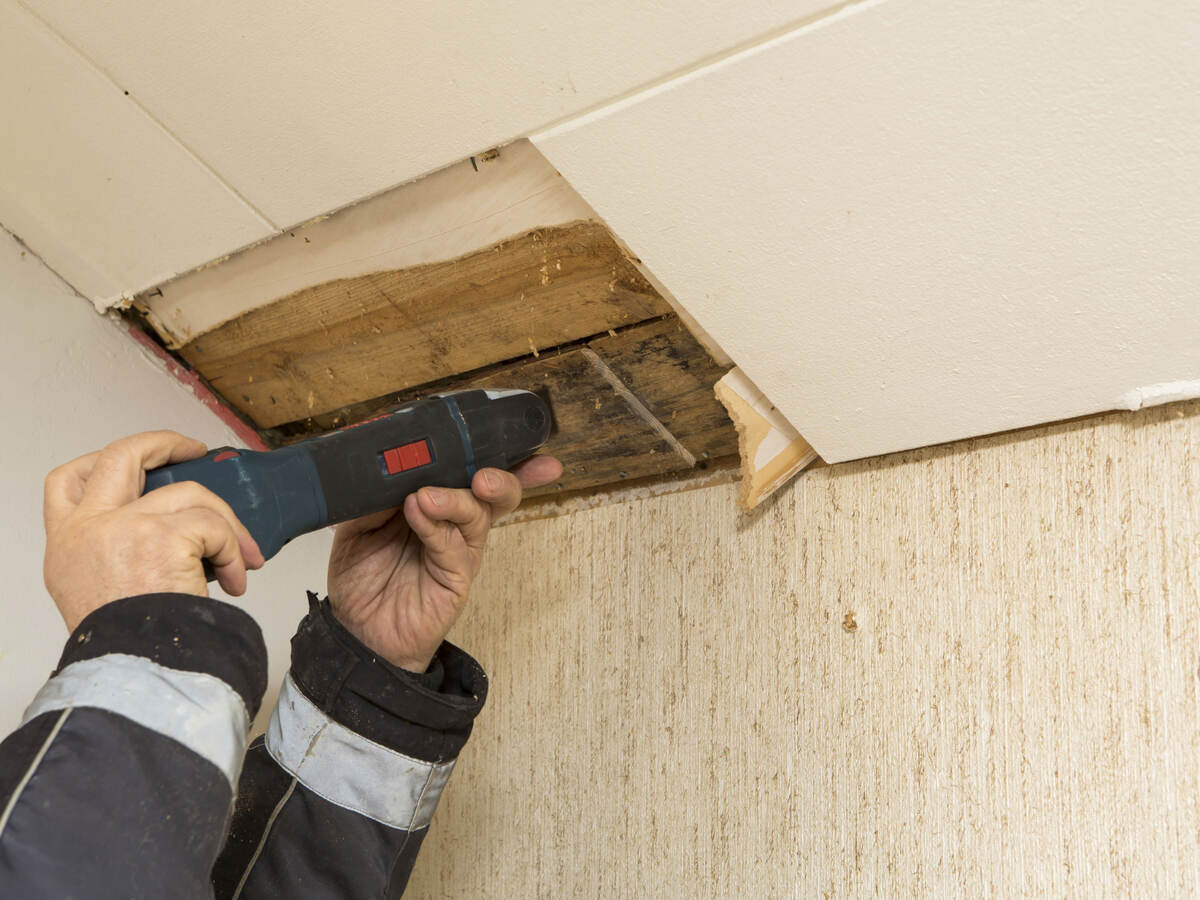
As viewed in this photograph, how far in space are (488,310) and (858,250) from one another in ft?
1.49

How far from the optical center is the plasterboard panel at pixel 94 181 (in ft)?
3.02

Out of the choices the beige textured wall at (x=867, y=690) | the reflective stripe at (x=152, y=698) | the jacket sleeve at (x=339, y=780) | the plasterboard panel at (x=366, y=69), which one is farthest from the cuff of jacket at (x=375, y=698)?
the plasterboard panel at (x=366, y=69)

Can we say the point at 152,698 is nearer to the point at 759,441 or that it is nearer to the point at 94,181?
the point at 759,441

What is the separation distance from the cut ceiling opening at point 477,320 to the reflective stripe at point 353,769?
16.5 inches

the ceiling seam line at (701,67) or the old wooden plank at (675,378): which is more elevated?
the ceiling seam line at (701,67)

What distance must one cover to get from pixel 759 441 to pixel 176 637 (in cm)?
54

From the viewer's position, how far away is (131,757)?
0.55 metres

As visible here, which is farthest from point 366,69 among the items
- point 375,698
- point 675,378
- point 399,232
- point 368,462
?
point 375,698

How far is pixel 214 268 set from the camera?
1.13 m

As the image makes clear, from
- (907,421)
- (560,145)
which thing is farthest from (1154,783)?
(560,145)

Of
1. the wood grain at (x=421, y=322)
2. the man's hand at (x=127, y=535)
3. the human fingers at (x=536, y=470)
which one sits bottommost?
the human fingers at (x=536, y=470)

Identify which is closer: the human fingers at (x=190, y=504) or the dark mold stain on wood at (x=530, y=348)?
the human fingers at (x=190, y=504)

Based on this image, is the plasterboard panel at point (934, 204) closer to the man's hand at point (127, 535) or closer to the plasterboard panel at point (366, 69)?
the plasterboard panel at point (366, 69)

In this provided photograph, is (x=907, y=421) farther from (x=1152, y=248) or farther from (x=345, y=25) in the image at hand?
(x=345, y=25)
